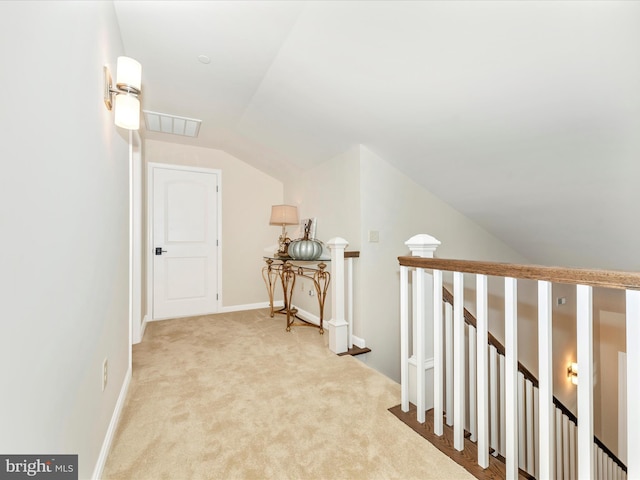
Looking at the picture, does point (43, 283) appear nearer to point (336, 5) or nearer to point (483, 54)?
point (336, 5)

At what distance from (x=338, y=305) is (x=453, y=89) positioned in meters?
1.97

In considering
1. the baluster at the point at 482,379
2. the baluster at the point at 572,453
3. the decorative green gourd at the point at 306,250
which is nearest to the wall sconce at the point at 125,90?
the baluster at the point at 482,379

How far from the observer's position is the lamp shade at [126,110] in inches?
62.1

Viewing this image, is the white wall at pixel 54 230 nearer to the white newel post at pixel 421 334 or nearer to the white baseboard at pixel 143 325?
the white newel post at pixel 421 334

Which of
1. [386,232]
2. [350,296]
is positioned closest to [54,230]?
[350,296]

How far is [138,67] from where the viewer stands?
1.62m

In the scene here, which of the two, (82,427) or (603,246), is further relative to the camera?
(603,246)

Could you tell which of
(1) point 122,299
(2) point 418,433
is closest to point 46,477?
(1) point 122,299

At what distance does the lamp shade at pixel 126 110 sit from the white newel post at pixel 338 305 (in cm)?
181

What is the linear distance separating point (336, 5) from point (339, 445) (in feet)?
7.92

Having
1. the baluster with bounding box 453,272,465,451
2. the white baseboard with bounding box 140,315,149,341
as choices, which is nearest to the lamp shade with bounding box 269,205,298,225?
the white baseboard with bounding box 140,315,149,341

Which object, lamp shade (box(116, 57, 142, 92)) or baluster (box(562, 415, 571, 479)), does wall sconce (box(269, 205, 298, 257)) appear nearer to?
lamp shade (box(116, 57, 142, 92))

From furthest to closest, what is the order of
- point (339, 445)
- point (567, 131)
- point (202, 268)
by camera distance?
point (202, 268) → point (567, 131) → point (339, 445)

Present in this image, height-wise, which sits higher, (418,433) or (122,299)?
(122,299)
